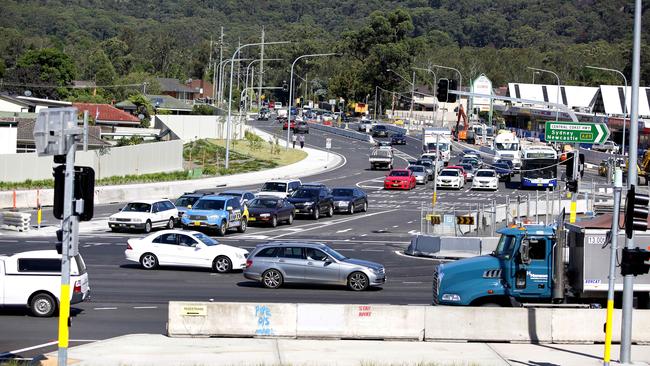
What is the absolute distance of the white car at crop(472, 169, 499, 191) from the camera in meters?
67.2

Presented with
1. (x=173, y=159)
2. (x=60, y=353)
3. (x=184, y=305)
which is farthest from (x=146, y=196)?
(x=60, y=353)

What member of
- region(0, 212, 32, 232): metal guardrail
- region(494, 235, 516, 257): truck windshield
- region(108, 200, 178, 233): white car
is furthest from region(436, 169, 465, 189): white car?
region(494, 235, 516, 257): truck windshield

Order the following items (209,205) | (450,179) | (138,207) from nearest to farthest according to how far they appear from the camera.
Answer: (209,205) → (138,207) → (450,179)

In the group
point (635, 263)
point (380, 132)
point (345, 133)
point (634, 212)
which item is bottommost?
point (635, 263)

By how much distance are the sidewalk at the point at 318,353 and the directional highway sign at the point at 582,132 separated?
12764 mm

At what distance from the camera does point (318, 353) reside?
19.6 meters

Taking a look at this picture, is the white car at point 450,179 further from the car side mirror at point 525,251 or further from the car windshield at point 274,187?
the car side mirror at point 525,251

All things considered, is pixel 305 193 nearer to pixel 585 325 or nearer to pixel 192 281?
pixel 192 281

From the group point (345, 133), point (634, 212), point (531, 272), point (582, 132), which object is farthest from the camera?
point (345, 133)

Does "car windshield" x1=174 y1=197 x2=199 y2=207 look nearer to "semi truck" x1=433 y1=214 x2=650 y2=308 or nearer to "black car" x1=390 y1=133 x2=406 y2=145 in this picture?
"semi truck" x1=433 y1=214 x2=650 y2=308

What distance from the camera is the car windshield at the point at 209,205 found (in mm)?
42656

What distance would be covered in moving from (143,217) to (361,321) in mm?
22672

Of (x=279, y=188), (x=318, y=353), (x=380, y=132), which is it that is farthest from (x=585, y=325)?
(x=380, y=132)

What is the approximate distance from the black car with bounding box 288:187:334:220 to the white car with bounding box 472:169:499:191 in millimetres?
17811
